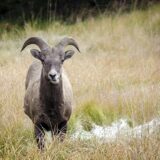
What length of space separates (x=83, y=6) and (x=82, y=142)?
11.9 meters

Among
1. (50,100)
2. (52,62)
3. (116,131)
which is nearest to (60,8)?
(50,100)

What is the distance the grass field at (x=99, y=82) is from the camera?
6.89m

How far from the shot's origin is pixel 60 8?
19281 mm

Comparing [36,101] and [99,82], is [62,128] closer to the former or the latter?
[36,101]

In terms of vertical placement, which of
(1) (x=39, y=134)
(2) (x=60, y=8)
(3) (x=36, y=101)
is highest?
(2) (x=60, y=8)

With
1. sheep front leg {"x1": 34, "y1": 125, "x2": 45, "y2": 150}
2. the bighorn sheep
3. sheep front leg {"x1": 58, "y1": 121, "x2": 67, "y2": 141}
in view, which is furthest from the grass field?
sheep front leg {"x1": 58, "y1": 121, "x2": 67, "y2": 141}

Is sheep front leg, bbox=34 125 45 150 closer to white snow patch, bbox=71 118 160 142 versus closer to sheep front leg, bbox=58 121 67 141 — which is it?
sheep front leg, bbox=58 121 67 141

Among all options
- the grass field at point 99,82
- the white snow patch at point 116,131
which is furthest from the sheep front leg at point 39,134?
the white snow patch at point 116,131

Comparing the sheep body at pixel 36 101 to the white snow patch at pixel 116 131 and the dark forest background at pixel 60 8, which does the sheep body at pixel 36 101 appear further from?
the dark forest background at pixel 60 8

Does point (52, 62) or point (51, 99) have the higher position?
point (52, 62)

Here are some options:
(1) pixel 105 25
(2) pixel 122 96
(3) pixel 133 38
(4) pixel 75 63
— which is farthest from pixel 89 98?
(1) pixel 105 25

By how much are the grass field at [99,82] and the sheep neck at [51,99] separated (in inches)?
17.7

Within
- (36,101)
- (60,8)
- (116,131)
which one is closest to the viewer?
(116,131)

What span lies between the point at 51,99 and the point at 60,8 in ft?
38.4
